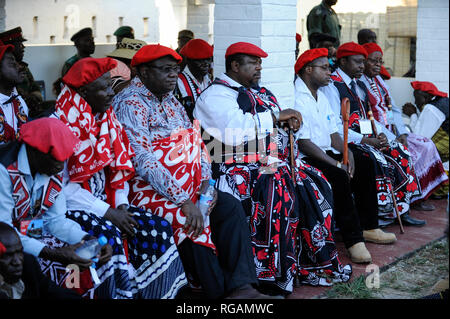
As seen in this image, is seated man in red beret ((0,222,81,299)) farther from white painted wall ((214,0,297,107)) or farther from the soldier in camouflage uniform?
white painted wall ((214,0,297,107))

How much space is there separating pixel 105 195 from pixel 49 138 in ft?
2.69

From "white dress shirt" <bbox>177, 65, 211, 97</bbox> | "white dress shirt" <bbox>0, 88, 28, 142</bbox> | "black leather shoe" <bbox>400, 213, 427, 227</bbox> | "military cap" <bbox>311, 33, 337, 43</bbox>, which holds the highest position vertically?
"military cap" <bbox>311, 33, 337, 43</bbox>

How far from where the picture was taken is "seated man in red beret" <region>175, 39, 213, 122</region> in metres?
5.80

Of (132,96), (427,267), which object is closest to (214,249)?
(132,96)

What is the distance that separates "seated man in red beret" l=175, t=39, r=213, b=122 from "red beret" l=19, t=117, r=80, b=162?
2.34 meters

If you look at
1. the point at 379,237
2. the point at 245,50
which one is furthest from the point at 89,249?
the point at 379,237

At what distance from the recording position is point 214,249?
4359mm

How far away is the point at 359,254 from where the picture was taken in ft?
17.7

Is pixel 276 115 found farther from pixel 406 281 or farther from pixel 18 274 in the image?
pixel 18 274

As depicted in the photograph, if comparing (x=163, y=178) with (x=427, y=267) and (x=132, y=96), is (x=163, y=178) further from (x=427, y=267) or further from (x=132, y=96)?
(x=427, y=267)

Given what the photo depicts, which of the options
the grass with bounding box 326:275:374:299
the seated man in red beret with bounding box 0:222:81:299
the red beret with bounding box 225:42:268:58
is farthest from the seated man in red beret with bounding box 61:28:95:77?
the seated man in red beret with bounding box 0:222:81:299

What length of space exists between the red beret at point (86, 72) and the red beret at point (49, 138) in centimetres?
50
